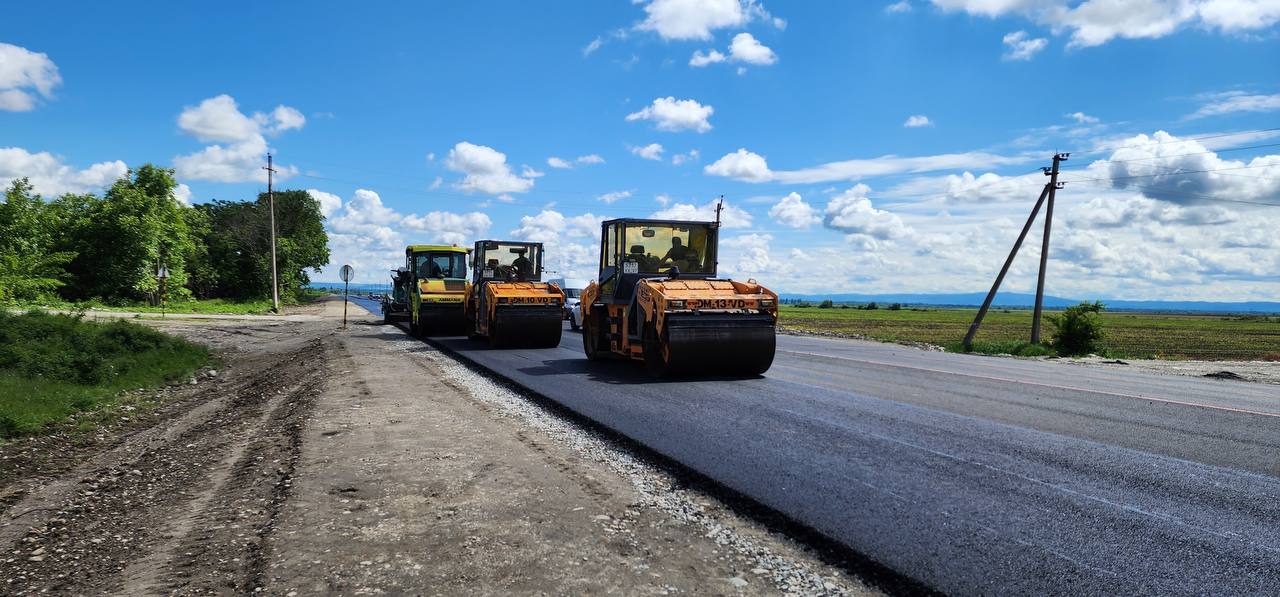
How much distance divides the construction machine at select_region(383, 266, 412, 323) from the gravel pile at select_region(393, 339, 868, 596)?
16.8 meters

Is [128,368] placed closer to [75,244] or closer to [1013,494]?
[1013,494]

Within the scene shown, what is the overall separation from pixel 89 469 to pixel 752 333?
7924 millimetres

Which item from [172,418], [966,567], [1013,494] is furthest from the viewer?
[172,418]

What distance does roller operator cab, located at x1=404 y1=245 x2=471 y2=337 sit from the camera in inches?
786

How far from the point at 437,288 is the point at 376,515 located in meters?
16.3

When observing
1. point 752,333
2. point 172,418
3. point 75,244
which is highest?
point 75,244

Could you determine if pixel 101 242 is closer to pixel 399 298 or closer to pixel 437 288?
pixel 399 298

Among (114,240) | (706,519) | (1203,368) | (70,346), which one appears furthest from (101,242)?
(1203,368)

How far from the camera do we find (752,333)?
34.9 feet

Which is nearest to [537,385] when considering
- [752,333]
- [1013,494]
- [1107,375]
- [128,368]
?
[752,333]

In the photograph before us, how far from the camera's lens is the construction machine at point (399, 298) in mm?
23781

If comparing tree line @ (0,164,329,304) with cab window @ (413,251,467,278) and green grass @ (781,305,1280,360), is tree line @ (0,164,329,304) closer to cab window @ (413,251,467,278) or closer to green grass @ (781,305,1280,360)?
cab window @ (413,251,467,278)

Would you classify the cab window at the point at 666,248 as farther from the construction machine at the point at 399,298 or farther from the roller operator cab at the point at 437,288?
the construction machine at the point at 399,298

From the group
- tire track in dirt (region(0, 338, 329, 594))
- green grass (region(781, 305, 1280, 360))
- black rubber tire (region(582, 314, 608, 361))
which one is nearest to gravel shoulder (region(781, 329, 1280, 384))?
green grass (region(781, 305, 1280, 360))
